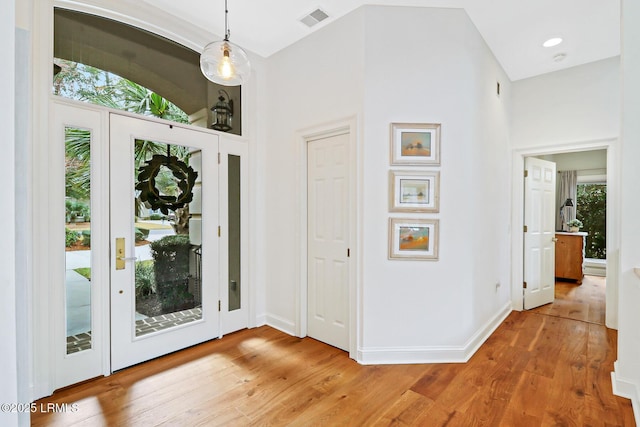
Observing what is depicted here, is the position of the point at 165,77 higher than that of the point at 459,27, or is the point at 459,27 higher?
the point at 459,27

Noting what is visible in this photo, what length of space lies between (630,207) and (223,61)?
3051 mm

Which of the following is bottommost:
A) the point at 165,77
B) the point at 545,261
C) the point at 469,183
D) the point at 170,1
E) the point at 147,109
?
the point at 545,261

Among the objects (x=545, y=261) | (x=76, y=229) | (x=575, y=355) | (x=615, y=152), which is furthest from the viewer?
(x=545, y=261)

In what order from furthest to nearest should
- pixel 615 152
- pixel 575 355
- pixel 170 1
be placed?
pixel 615 152 → pixel 575 355 → pixel 170 1

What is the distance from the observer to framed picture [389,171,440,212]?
8.49 feet

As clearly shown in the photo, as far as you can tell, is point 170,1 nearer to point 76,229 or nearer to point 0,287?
point 76,229

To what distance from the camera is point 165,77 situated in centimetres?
280

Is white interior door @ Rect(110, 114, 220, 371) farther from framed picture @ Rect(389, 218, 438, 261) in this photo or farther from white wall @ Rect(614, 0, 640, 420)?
white wall @ Rect(614, 0, 640, 420)

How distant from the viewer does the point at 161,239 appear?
107 inches

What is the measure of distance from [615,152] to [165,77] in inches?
194

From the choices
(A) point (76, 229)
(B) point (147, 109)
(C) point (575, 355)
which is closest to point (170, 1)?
(B) point (147, 109)

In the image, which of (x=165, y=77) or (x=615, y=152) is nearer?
(x=165, y=77)

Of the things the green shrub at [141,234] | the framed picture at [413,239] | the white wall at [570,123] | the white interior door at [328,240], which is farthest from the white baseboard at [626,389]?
the green shrub at [141,234]

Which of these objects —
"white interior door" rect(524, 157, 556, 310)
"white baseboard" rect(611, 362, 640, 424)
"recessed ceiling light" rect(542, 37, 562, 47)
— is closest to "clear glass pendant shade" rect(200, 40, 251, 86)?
"recessed ceiling light" rect(542, 37, 562, 47)
